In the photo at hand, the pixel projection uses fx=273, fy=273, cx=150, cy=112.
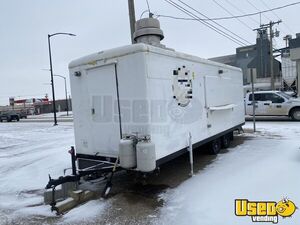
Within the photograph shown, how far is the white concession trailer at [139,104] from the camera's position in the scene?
505 cm

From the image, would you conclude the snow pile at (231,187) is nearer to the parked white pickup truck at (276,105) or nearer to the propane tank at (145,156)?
the propane tank at (145,156)

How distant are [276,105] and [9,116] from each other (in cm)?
3564

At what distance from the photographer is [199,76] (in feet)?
22.4

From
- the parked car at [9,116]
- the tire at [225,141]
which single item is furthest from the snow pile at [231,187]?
the parked car at [9,116]

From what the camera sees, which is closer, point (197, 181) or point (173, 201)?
point (173, 201)

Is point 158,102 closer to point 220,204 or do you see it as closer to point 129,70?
point 129,70

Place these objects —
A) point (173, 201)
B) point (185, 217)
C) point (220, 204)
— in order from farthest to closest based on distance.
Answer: point (173, 201) → point (220, 204) → point (185, 217)

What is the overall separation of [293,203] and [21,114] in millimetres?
45457

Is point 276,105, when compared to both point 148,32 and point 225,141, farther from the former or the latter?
point 148,32

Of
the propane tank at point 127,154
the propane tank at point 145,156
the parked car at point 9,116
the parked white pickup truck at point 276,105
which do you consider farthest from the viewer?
the parked car at point 9,116

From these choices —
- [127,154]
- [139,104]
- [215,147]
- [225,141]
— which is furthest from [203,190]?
[225,141]

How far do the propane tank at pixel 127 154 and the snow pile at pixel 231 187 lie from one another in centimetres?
88

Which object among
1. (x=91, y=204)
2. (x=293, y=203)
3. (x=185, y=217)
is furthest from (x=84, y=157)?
(x=293, y=203)

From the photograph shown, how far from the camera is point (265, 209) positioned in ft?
14.0
